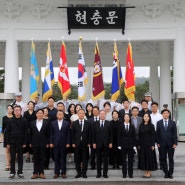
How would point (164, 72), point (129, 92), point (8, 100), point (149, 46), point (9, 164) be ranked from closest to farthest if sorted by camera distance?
point (9, 164)
point (129, 92)
point (8, 100)
point (164, 72)
point (149, 46)

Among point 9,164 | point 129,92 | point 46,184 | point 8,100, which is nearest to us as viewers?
point 46,184

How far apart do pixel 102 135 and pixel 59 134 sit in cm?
92

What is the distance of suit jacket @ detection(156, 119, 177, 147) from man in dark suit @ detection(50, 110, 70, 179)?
1.97 metres

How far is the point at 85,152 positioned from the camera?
25.7 feet

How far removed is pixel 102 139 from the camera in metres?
7.80

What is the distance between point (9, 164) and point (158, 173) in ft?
11.4

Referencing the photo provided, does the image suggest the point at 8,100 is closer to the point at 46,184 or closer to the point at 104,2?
the point at 104,2

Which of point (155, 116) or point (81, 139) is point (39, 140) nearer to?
point (81, 139)

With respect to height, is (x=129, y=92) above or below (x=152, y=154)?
above

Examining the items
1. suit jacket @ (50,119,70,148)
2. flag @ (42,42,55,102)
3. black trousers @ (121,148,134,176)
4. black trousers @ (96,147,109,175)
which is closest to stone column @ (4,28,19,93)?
flag @ (42,42,55,102)

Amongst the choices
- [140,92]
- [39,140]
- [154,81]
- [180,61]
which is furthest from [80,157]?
[140,92]

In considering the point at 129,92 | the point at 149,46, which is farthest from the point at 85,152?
the point at 149,46

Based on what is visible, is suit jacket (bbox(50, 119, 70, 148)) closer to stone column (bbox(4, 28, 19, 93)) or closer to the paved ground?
the paved ground

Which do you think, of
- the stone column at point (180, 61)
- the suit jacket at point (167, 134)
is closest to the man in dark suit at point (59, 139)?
the suit jacket at point (167, 134)
